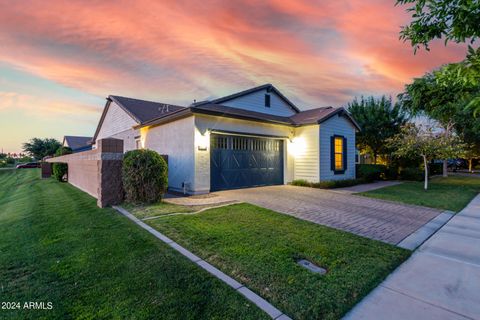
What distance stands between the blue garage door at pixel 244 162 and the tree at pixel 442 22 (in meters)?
7.64

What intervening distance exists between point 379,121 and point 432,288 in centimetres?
1829

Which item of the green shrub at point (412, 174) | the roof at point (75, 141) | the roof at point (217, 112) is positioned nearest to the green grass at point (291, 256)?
the roof at point (217, 112)

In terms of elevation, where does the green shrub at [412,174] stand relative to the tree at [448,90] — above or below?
below

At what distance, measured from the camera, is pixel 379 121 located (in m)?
18.0

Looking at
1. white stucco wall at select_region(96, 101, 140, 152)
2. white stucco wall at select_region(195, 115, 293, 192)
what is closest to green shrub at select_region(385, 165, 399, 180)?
white stucco wall at select_region(195, 115, 293, 192)

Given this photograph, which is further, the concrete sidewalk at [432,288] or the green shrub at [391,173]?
the green shrub at [391,173]

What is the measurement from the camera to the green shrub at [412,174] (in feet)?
51.0

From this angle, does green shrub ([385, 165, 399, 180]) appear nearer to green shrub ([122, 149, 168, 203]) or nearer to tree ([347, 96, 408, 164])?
tree ([347, 96, 408, 164])

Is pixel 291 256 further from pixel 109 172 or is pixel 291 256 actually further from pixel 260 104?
pixel 260 104

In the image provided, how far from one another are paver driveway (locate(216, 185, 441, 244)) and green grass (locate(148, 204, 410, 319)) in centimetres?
60

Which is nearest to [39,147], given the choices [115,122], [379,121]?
[115,122]

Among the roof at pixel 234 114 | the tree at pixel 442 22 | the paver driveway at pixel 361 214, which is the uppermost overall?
the roof at pixel 234 114

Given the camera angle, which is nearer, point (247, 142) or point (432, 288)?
point (432, 288)

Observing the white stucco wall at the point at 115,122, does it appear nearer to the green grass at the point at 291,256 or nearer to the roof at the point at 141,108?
the roof at the point at 141,108
